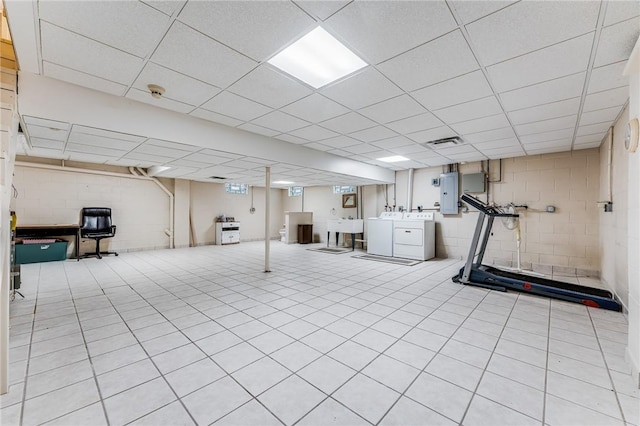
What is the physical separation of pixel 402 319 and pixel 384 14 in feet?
9.56

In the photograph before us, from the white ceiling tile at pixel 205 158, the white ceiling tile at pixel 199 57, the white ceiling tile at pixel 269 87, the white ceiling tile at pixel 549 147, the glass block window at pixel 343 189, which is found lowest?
the glass block window at pixel 343 189

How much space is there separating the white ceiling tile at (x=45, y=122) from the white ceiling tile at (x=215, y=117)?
59.0 inches

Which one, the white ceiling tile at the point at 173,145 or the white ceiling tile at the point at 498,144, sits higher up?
the white ceiling tile at the point at 498,144

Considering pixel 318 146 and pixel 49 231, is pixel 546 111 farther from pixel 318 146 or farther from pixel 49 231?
pixel 49 231

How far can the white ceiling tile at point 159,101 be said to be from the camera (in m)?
3.12

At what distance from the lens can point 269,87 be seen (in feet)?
9.48

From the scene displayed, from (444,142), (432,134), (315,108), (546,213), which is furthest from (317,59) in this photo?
(546,213)

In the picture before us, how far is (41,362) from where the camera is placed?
82.4 inches

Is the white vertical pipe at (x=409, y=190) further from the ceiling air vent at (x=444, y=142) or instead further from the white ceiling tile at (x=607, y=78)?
the white ceiling tile at (x=607, y=78)

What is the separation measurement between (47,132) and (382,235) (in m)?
6.99

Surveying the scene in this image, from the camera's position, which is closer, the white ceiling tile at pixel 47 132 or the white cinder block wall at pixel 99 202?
the white ceiling tile at pixel 47 132

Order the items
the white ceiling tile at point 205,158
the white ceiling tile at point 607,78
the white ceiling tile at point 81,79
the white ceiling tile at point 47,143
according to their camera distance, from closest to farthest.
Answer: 1. the white ceiling tile at point 607,78
2. the white ceiling tile at point 81,79
3. the white ceiling tile at point 47,143
4. the white ceiling tile at point 205,158

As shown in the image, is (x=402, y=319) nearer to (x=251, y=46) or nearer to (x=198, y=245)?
(x=251, y=46)

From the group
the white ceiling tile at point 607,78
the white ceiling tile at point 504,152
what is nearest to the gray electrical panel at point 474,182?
the white ceiling tile at point 504,152
